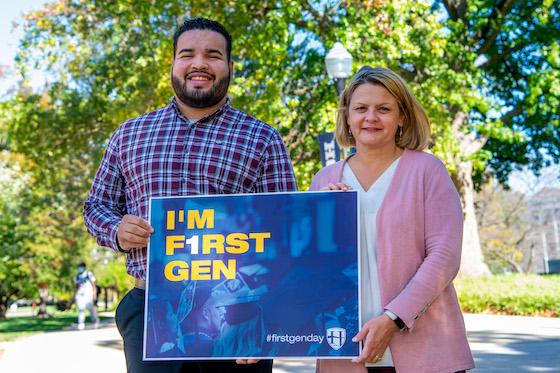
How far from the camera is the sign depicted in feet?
9.24

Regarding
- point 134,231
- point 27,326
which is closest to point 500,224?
point 27,326

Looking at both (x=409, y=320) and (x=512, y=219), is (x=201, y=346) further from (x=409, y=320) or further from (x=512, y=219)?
(x=512, y=219)

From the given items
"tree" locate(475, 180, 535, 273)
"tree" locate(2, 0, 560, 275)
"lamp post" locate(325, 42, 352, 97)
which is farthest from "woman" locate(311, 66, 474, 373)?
"tree" locate(475, 180, 535, 273)

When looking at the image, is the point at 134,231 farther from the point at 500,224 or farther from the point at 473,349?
the point at 500,224

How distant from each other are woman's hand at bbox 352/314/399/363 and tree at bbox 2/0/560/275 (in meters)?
14.0

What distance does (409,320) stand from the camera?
2.69 m

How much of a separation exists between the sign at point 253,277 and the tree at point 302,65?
13.7 metres

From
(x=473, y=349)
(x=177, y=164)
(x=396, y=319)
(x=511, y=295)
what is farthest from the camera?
(x=511, y=295)

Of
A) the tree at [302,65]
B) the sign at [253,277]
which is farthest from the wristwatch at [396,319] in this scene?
Result: the tree at [302,65]

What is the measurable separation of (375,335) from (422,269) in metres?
0.29

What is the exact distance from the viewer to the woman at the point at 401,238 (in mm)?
2717

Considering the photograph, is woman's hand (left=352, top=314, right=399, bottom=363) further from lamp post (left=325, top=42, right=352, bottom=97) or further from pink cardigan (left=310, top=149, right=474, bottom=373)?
lamp post (left=325, top=42, right=352, bottom=97)

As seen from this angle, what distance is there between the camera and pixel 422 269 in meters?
2.73

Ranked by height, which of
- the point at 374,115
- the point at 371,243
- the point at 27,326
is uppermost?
the point at 374,115
